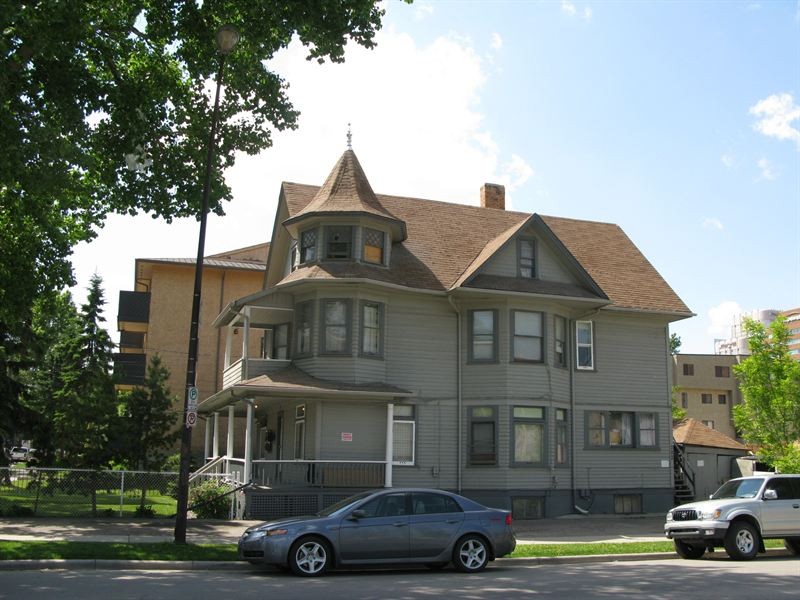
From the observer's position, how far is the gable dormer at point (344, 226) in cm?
2497

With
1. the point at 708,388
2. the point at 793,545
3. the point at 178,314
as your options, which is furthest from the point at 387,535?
the point at 708,388

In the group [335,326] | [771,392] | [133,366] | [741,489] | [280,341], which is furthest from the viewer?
[133,366]

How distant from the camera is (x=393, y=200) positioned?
29250 mm

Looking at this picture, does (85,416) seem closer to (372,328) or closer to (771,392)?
(372,328)

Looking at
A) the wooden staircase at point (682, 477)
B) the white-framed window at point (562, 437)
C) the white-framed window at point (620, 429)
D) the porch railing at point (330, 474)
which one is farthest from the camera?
the wooden staircase at point (682, 477)

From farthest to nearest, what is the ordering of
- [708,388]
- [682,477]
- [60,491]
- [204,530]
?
[708,388], [682,477], [60,491], [204,530]

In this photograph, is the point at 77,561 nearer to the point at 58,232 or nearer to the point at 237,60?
the point at 58,232

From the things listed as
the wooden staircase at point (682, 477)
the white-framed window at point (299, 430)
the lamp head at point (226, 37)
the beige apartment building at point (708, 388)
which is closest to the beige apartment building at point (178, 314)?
the white-framed window at point (299, 430)

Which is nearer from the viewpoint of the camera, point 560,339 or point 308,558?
point 308,558

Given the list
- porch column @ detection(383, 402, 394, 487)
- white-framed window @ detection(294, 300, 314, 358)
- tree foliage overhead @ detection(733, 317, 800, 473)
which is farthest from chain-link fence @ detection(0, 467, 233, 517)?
tree foliage overhead @ detection(733, 317, 800, 473)

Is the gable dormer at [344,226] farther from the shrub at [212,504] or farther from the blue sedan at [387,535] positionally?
the blue sedan at [387,535]

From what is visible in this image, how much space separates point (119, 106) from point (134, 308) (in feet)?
84.9

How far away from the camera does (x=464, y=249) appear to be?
2767 centimetres

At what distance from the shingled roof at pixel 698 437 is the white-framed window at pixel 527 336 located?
30.5 ft
